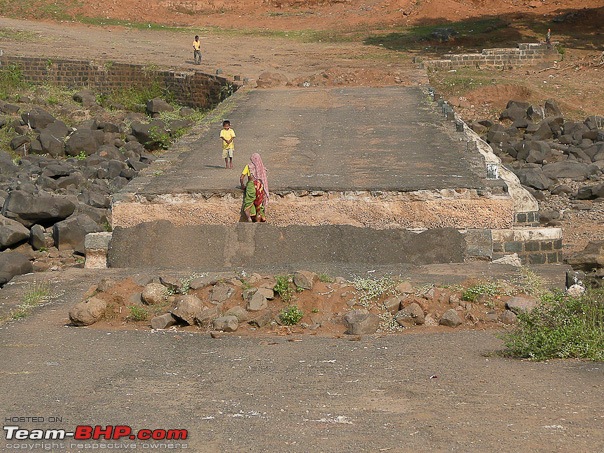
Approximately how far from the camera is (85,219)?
16828 mm

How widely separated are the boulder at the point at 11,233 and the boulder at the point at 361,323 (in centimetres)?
819

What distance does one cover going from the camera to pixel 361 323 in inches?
352

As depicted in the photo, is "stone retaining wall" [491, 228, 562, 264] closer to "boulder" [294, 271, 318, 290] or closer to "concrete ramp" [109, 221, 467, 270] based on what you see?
"concrete ramp" [109, 221, 467, 270]

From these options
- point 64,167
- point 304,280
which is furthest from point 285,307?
point 64,167

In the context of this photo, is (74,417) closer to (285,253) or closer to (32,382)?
(32,382)

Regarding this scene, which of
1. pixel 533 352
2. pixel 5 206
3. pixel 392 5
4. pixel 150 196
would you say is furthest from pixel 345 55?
pixel 533 352

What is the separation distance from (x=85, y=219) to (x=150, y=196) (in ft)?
13.4

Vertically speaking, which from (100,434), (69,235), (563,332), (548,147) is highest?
(563,332)

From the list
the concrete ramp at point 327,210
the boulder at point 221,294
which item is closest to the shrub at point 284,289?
the boulder at point 221,294

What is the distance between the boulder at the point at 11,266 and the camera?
13.0 meters

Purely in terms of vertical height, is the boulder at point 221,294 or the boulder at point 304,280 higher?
the boulder at point 304,280

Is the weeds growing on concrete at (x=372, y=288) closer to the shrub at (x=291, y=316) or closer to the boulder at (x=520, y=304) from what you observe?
the shrub at (x=291, y=316)

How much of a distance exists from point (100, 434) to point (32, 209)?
11.5 metres

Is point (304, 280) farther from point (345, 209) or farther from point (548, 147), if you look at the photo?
point (548, 147)
